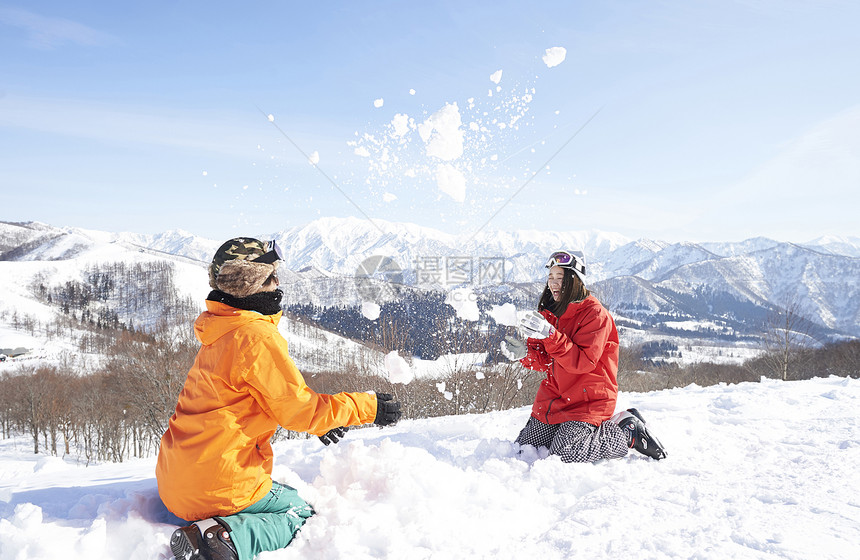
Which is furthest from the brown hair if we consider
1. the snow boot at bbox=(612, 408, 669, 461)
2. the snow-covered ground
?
the snow-covered ground

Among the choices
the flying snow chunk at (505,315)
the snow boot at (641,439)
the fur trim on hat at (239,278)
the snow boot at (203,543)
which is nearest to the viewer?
the snow boot at (203,543)

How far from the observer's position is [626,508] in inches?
110

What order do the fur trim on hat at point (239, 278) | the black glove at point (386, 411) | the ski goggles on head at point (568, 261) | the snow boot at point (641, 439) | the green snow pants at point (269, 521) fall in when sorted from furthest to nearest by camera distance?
1. the ski goggles on head at point (568, 261)
2. the snow boot at point (641, 439)
3. the black glove at point (386, 411)
4. the fur trim on hat at point (239, 278)
5. the green snow pants at point (269, 521)

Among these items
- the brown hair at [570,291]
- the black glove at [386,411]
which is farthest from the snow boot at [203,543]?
the brown hair at [570,291]

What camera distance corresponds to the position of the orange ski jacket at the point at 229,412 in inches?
94.8

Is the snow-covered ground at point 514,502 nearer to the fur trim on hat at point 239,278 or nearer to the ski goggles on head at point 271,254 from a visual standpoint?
the fur trim on hat at point 239,278

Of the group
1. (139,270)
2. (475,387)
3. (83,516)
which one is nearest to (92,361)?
(139,270)

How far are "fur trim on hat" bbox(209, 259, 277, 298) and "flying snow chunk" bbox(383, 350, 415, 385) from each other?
155cm

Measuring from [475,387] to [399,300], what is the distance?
8.72 metres

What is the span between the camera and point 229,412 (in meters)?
2.44

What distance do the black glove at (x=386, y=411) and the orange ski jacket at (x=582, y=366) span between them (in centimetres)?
151

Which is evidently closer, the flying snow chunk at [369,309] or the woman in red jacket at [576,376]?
the woman in red jacket at [576,376]

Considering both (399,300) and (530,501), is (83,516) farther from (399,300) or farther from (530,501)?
(399,300)
